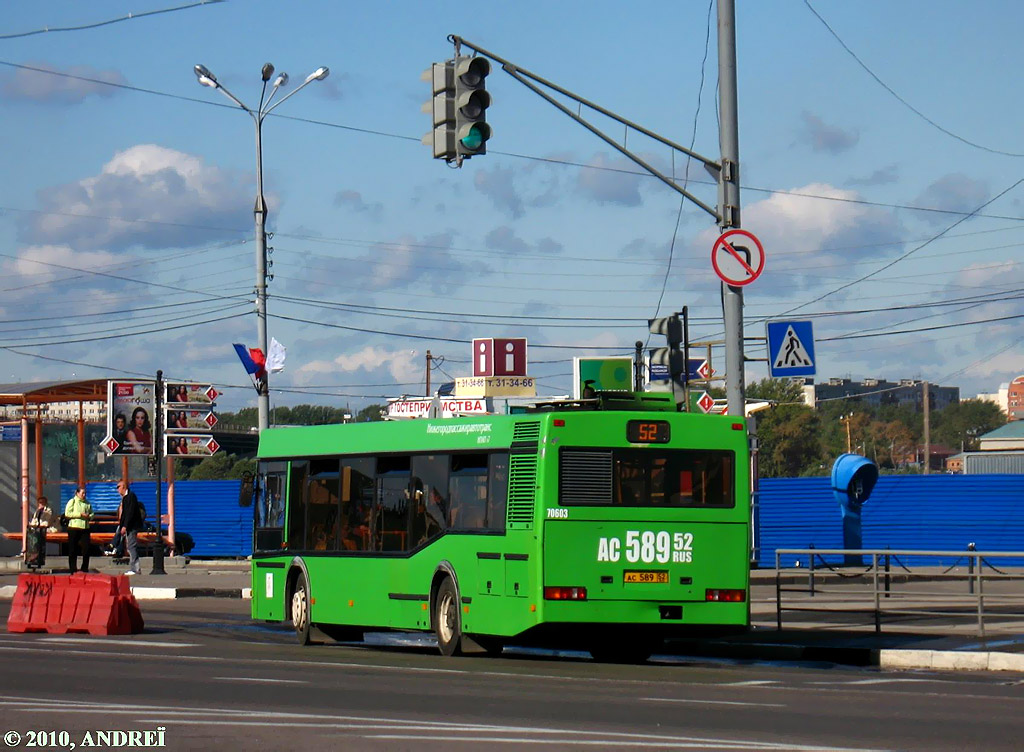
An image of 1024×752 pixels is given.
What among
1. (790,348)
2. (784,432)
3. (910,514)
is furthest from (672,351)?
(784,432)

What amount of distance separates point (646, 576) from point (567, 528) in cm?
106

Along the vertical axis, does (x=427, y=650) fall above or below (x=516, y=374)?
below

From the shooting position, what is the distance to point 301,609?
2044cm

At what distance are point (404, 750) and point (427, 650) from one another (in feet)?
33.0

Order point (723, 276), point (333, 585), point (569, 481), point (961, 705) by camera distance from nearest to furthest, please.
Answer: point (961, 705)
point (569, 481)
point (723, 276)
point (333, 585)

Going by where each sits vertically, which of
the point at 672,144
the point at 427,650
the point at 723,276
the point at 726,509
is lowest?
the point at 427,650

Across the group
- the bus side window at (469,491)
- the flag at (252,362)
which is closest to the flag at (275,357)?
the flag at (252,362)

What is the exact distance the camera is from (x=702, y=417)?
1716 cm

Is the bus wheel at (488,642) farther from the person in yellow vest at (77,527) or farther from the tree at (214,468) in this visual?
the tree at (214,468)

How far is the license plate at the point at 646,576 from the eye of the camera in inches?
650

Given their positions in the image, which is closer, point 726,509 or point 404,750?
point 404,750

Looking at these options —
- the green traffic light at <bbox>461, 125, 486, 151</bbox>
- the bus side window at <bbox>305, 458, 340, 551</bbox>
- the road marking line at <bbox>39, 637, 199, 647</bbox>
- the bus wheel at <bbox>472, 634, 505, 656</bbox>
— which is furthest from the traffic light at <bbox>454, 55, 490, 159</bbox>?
the road marking line at <bbox>39, 637, 199, 647</bbox>

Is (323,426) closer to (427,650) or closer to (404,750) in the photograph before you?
(427,650)

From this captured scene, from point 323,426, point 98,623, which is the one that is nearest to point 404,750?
point 323,426
